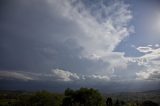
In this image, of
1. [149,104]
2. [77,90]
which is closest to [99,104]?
[77,90]

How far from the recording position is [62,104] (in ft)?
134

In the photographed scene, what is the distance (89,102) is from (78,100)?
2099mm

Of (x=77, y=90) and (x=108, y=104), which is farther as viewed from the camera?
(x=108, y=104)

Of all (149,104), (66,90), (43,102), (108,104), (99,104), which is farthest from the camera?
(149,104)

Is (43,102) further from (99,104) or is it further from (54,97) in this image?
(99,104)

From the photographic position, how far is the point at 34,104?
1548 inches

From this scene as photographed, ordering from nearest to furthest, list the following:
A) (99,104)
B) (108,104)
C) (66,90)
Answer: (99,104) < (66,90) < (108,104)

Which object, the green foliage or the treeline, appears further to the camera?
the green foliage

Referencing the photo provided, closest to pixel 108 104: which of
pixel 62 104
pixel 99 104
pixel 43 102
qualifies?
pixel 99 104

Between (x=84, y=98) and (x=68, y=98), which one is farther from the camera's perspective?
(x=68, y=98)

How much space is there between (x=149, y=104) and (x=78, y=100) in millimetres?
22534

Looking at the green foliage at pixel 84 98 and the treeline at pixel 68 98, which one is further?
the green foliage at pixel 84 98

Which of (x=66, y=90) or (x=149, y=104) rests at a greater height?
(x=66, y=90)

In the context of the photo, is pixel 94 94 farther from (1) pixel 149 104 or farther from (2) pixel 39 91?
(1) pixel 149 104
